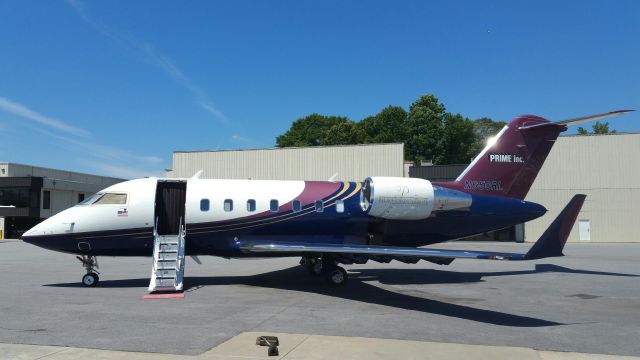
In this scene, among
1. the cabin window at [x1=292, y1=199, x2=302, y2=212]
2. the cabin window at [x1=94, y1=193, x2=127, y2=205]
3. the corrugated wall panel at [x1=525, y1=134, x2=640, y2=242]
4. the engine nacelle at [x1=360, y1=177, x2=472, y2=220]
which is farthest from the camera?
the corrugated wall panel at [x1=525, y1=134, x2=640, y2=242]

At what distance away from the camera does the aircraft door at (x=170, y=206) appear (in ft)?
47.8

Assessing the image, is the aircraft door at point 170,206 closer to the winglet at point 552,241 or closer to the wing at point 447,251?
the wing at point 447,251

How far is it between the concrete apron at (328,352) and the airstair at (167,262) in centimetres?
539

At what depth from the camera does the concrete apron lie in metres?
6.93

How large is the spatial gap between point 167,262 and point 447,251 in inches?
301

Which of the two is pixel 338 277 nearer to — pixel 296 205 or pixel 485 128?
pixel 296 205

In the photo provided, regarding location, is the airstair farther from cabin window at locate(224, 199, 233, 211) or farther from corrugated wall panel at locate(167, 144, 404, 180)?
corrugated wall panel at locate(167, 144, 404, 180)

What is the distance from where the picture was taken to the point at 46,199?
51781 mm

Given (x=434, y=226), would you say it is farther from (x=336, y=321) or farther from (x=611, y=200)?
(x=611, y=200)

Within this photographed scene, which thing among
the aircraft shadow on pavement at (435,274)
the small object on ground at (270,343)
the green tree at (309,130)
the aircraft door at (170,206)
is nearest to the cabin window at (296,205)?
the aircraft door at (170,206)

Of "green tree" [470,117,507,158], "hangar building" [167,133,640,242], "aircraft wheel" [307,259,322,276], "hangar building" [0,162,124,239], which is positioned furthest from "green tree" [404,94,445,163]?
"aircraft wheel" [307,259,322,276]

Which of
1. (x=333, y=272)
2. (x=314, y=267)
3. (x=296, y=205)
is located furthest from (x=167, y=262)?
(x=314, y=267)

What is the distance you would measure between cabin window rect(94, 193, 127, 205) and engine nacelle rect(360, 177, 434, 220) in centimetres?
748

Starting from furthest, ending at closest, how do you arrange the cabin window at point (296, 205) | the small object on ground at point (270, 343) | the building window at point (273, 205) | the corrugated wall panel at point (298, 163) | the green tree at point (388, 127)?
the green tree at point (388, 127), the corrugated wall panel at point (298, 163), the cabin window at point (296, 205), the building window at point (273, 205), the small object on ground at point (270, 343)
